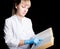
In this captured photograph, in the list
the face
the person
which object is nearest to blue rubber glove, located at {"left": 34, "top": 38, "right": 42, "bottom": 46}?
the person

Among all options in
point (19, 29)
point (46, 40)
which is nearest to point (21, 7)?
point (19, 29)

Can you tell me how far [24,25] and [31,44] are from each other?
123 millimetres

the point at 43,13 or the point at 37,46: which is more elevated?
the point at 43,13

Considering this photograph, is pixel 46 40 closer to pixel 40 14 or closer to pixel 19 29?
pixel 19 29

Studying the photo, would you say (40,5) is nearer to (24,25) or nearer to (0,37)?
(24,25)

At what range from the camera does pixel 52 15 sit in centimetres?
147

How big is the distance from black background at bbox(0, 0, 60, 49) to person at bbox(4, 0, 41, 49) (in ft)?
0.24

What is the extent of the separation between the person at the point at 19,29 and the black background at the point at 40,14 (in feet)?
0.24

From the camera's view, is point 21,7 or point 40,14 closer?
point 21,7

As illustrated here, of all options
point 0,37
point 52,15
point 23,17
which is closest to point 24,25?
point 23,17

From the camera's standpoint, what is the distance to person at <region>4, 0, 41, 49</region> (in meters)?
1.16

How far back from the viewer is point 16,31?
1.19 meters

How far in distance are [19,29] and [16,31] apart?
3 cm

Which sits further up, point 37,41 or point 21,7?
point 21,7
